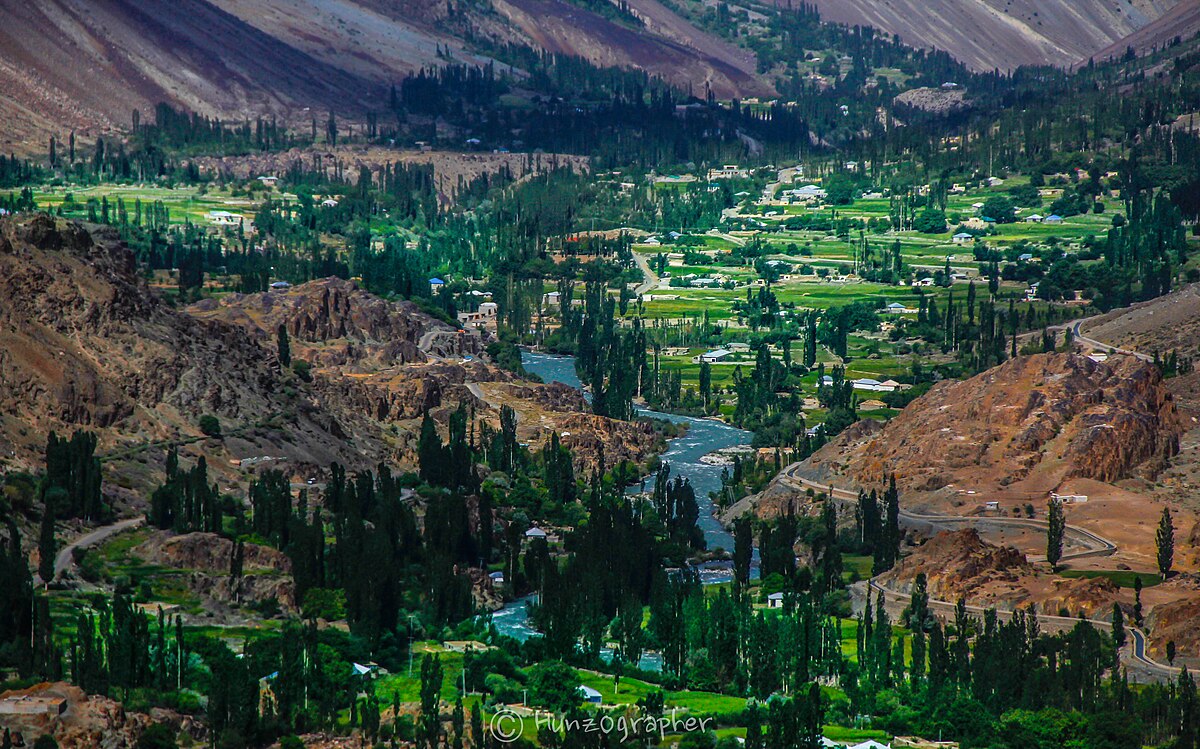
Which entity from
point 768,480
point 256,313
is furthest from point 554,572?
point 256,313

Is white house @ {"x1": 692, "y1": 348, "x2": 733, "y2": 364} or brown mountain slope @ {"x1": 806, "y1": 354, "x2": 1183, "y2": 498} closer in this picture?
brown mountain slope @ {"x1": 806, "y1": 354, "x2": 1183, "y2": 498}

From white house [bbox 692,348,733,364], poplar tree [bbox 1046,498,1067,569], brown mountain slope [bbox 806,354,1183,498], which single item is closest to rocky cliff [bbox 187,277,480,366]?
white house [bbox 692,348,733,364]

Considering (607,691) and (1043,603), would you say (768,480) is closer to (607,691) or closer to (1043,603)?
(1043,603)

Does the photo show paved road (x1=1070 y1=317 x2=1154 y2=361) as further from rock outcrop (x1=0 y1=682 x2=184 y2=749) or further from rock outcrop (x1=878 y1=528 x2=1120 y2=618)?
rock outcrop (x1=0 y1=682 x2=184 y2=749)

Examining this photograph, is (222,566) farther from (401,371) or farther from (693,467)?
(401,371)

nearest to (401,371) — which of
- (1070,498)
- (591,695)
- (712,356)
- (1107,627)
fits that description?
(712,356)
